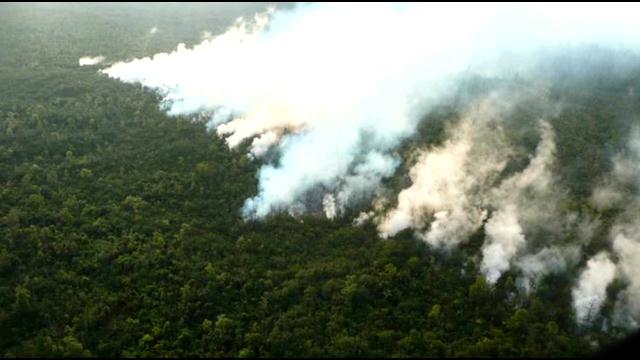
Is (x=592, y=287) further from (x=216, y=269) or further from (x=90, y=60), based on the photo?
(x=90, y=60)

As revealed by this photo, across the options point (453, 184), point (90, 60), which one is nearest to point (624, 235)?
point (453, 184)

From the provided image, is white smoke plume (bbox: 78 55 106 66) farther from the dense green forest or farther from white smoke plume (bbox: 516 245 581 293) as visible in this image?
white smoke plume (bbox: 516 245 581 293)

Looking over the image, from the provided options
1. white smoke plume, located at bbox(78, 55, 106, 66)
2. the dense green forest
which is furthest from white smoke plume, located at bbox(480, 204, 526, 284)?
white smoke plume, located at bbox(78, 55, 106, 66)

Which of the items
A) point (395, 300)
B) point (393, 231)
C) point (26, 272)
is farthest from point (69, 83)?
point (395, 300)

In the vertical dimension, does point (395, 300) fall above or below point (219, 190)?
below

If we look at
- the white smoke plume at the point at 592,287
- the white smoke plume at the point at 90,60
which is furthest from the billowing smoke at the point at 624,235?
the white smoke plume at the point at 90,60

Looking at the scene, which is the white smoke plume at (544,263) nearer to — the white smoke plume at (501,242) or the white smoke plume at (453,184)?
the white smoke plume at (501,242)

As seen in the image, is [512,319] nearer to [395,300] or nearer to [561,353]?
[561,353]
